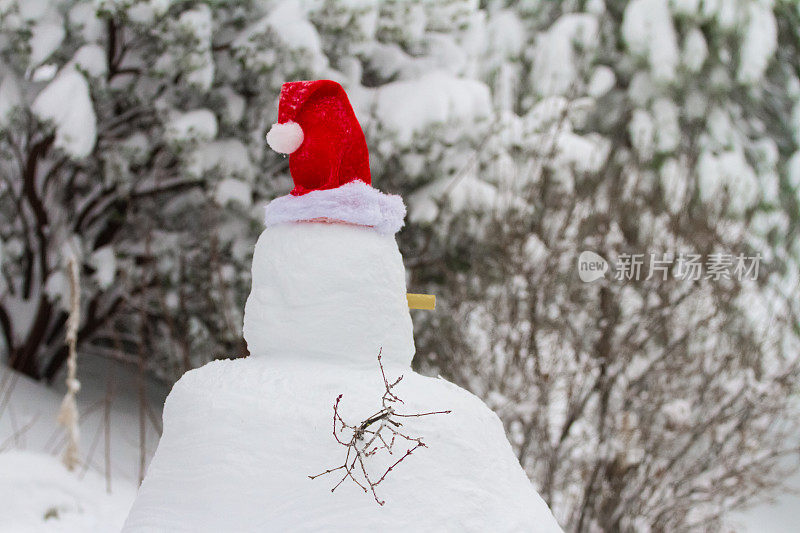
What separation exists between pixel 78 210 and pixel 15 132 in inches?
24.9

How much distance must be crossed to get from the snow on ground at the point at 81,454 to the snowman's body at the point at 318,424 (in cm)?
233

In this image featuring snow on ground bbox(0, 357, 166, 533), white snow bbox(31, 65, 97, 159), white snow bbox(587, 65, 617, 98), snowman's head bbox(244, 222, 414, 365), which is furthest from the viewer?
white snow bbox(587, 65, 617, 98)

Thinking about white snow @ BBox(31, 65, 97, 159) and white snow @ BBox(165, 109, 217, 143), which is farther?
white snow @ BBox(165, 109, 217, 143)

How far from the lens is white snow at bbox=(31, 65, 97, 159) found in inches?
Answer: 165

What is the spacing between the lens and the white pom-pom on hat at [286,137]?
170 cm

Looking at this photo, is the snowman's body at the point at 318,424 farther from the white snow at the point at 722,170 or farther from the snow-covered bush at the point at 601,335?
the white snow at the point at 722,170

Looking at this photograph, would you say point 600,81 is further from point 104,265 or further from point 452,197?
point 104,265

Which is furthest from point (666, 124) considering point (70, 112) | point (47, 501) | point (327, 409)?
point (327, 409)

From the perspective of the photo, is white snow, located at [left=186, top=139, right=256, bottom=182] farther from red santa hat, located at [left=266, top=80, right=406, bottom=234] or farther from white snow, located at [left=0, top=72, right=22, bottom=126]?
red santa hat, located at [left=266, top=80, right=406, bottom=234]

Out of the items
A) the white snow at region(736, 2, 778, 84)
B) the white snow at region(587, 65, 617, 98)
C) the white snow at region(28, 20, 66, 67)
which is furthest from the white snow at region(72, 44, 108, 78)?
the white snow at region(736, 2, 778, 84)

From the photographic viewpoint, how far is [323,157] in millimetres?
1733

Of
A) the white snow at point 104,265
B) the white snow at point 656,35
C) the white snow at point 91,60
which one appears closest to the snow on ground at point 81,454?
the white snow at point 104,265

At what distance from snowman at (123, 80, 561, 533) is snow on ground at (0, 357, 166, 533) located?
2.34m

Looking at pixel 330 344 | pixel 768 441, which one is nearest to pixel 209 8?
pixel 330 344
